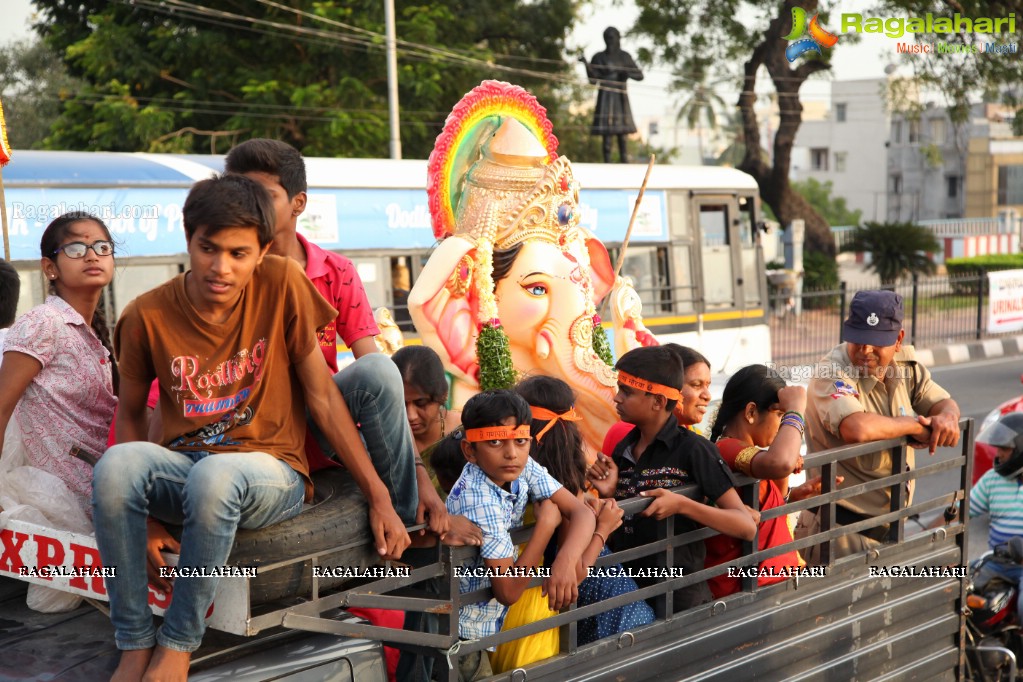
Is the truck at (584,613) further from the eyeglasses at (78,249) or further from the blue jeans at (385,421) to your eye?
the eyeglasses at (78,249)

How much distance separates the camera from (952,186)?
51312 millimetres

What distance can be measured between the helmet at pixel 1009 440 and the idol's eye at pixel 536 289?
6.91 ft

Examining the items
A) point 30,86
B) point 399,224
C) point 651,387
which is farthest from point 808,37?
point 651,387

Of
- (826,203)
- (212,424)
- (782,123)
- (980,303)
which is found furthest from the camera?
(826,203)

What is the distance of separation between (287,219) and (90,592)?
1.21 m

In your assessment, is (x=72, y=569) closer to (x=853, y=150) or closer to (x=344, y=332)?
(x=344, y=332)

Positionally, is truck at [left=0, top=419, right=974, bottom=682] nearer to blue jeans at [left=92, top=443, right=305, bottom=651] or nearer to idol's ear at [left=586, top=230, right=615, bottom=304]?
blue jeans at [left=92, top=443, right=305, bottom=651]

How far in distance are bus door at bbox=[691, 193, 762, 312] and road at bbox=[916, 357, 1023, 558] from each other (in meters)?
2.84

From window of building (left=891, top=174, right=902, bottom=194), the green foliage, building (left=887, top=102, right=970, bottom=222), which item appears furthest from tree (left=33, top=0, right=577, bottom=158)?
window of building (left=891, top=174, right=902, bottom=194)

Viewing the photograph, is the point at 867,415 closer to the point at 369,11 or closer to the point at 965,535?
the point at 965,535

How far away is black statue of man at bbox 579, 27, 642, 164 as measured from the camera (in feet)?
63.5

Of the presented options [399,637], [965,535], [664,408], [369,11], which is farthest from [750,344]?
[399,637]

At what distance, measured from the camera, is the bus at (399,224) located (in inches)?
373

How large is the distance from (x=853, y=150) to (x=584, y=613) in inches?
2387
